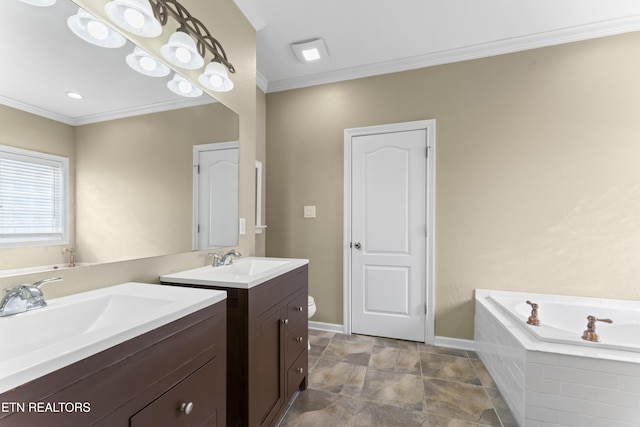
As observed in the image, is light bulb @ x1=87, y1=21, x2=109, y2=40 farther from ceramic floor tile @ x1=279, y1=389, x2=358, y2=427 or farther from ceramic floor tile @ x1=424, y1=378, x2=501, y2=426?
ceramic floor tile @ x1=424, y1=378, x2=501, y2=426

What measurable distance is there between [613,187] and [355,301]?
2.32 m

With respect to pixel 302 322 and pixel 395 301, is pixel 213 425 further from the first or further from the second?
pixel 395 301

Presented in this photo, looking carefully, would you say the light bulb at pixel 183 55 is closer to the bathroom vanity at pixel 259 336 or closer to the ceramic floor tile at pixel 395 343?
the bathroom vanity at pixel 259 336

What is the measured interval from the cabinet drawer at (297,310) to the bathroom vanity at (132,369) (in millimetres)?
589

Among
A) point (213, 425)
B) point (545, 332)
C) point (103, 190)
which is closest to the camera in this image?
point (213, 425)

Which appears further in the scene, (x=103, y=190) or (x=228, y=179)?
(x=228, y=179)

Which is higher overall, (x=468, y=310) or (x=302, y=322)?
(x=302, y=322)

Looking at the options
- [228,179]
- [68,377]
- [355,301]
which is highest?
[228,179]

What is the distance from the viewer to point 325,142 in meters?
2.83

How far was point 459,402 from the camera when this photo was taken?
1710 mm

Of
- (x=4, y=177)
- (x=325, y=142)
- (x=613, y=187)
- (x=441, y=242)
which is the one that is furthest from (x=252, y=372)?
(x=613, y=187)

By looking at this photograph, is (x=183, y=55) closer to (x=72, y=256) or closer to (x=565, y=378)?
(x=72, y=256)

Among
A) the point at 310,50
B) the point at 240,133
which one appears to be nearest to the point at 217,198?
the point at 240,133

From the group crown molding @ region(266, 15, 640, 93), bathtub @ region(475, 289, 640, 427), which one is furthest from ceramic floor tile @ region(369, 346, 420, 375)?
crown molding @ region(266, 15, 640, 93)
